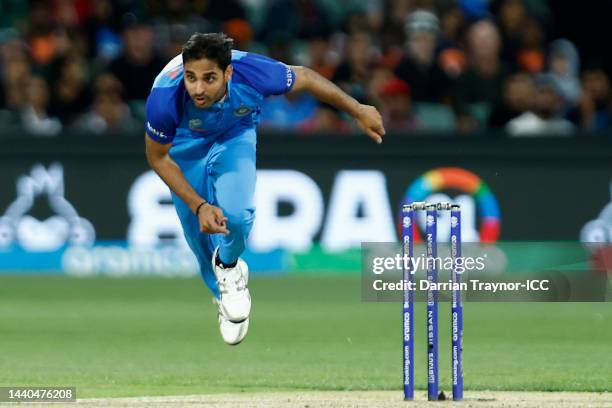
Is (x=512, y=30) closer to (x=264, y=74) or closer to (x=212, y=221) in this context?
(x=264, y=74)

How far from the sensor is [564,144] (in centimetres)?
1341

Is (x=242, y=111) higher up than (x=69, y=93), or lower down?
lower down

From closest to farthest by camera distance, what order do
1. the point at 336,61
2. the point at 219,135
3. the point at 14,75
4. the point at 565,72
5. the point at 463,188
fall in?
1. the point at 219,135
2. the point at 463,188
3. the point at 14,75
4. the point at 336,61
5. the point at 565,72

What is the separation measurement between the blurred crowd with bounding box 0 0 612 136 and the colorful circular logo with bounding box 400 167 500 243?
465 mm

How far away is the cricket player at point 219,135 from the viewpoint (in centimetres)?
706

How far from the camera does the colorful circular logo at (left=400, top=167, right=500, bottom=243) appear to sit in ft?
43.9

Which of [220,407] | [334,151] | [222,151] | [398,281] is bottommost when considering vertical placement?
[220,407]

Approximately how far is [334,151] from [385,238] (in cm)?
89

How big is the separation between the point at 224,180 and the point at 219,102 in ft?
1.43

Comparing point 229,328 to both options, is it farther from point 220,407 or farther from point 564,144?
point 564,144

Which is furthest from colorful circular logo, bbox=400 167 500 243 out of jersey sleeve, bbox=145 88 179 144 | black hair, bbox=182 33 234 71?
black hair, bbox=182 33 234 71

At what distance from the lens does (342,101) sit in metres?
7.20

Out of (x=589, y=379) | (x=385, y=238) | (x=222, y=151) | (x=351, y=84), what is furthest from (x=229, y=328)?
(x=351, y=84)

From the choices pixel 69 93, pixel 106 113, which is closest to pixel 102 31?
pixel 69 93
